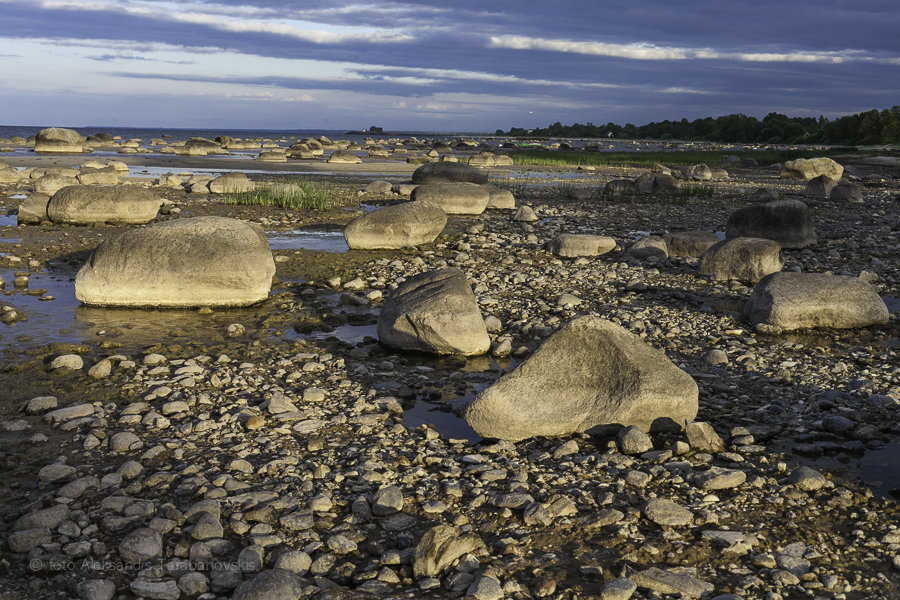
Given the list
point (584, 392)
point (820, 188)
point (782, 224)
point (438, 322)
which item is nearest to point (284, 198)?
point (782, 224)

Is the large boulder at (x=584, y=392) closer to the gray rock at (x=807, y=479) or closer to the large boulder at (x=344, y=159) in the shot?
the gray rock at (x=807, y=479)

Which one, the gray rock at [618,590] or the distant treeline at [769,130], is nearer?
the gray rock at [618,590]

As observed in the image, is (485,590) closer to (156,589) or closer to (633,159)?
(156,589)

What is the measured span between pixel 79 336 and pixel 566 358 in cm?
576

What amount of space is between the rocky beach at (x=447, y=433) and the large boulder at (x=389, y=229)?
1.80 meters

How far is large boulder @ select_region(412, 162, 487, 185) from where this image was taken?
26.8 metres

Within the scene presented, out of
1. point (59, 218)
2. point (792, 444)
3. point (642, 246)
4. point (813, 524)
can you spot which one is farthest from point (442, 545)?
point (59, 218)

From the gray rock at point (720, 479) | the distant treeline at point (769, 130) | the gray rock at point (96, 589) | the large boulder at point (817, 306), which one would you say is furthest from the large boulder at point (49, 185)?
the distant treeline at point (769, 130)

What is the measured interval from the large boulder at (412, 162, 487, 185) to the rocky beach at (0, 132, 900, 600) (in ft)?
47.3

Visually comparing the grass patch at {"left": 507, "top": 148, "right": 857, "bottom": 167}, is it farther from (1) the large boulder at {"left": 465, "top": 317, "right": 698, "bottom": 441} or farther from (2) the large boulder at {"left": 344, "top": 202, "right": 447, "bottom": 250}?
(1) the large boulder at {"left": 465, "top": 317, "right": 698, "bottom": 441}

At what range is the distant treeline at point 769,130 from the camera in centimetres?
7519

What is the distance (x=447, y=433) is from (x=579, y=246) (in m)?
8.82

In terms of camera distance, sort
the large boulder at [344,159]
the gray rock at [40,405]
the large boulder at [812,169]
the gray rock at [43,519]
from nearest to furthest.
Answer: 1. the gray rock at [43,519]
2. the gray rock at [40,405]
3. the large boulder at [812,169]
4. the large boulder at [344,159]

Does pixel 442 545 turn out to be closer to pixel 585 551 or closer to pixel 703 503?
pixel 585 551
